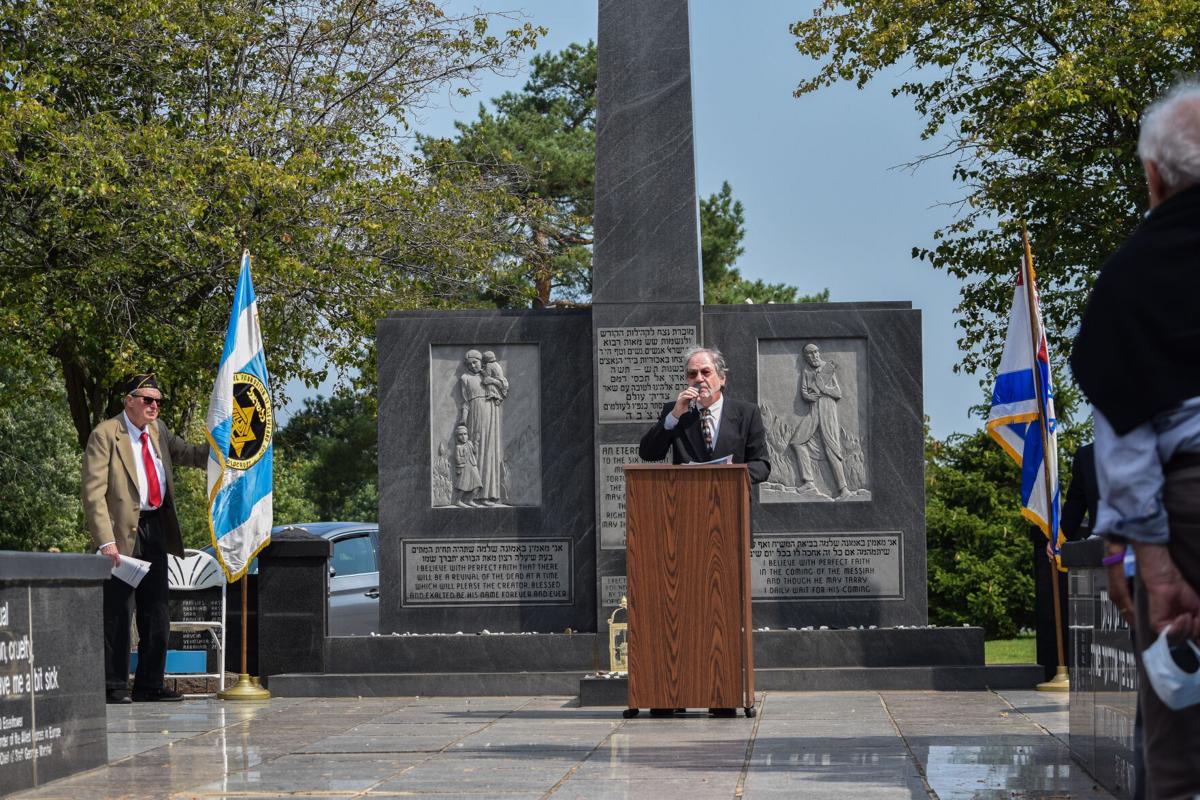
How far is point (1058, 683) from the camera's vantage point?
1178cm

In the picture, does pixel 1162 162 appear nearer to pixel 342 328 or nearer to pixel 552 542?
pixel 552 542

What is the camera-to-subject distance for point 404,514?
45.1 feet

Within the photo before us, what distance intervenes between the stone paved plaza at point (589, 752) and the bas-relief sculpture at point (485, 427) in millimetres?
2875

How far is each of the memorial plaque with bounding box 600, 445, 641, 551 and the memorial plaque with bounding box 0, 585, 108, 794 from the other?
20.0 feet

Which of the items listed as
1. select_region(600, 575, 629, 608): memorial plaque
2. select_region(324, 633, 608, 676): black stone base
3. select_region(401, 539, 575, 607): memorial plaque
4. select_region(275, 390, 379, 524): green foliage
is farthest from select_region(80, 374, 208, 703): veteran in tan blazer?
select_region(275, 390, 379, 524): green foliage

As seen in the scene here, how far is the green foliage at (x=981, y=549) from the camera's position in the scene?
23.2 m

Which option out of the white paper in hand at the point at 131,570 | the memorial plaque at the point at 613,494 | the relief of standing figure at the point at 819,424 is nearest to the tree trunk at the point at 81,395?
the memorial plaque at the point at 613,494

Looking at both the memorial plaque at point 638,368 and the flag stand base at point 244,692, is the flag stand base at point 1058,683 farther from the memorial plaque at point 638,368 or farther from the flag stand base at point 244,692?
the flag stand base at point 244,692

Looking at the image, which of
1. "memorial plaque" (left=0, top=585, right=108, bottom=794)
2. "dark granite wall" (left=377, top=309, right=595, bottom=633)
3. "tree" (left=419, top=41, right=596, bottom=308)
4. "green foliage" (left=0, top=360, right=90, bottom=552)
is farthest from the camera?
"green foliage" (left=0, top=360, right=90, bottom=552)

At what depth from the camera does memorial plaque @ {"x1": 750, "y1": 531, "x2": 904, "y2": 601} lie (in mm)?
13312

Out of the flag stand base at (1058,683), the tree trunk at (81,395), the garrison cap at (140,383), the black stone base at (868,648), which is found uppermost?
the tree trunk at (81,395)

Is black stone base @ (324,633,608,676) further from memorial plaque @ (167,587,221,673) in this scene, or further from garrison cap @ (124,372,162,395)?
garrison cap @ (124,372,162,395)

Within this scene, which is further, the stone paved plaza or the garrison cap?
the garrison cap

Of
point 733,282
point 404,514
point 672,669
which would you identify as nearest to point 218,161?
point 404,514
